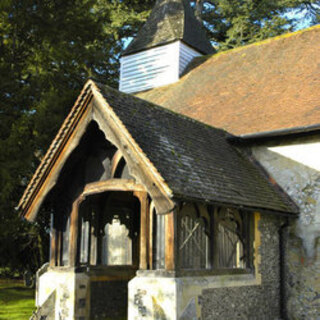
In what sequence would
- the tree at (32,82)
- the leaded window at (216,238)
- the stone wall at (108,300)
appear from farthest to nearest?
the tree at (32,82), the stone wall at (108,300), the leaded window at (216,238)

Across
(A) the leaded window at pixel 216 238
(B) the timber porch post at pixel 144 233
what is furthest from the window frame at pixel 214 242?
(B) the timber porch post at pixel 144 233

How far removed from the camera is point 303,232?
9.93 metres

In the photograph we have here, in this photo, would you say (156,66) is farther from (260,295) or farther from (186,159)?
(260,295)

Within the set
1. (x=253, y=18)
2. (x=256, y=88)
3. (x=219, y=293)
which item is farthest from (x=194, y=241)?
(x=253, y=18)

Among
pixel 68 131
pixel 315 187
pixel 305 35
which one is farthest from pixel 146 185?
pixel 305 35

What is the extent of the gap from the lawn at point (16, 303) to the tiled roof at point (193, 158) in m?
5.41

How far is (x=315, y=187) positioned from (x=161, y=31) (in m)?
11.0

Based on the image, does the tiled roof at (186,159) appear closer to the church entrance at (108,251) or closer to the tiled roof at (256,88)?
the church entrance at (108,251)

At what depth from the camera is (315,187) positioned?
9945 millimetres

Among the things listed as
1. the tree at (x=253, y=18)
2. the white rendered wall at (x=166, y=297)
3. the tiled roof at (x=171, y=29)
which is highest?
the tree at (x=253, y=18)

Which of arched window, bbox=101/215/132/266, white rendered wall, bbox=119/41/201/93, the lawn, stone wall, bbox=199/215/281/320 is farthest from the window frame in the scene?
white rendered wall, bbox=119/41/201/93

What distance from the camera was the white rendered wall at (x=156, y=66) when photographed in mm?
17625

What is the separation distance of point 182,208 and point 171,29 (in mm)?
12430

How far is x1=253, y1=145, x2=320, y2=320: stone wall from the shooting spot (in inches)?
381
